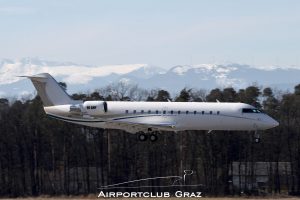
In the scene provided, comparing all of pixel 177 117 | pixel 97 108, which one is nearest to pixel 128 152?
pixel 97 108

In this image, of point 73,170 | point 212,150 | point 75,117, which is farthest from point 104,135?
point 75,117

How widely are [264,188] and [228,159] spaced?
15.3ft

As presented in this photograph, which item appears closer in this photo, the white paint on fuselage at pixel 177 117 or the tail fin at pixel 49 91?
the white paint on fuselage at pixel 177 117

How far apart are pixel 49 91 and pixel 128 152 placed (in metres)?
23.7

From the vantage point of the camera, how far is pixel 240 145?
87.7 metres

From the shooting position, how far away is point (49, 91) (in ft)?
218


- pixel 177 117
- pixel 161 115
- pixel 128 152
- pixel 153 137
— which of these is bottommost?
pixel 128 152

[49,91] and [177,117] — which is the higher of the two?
[49,91]

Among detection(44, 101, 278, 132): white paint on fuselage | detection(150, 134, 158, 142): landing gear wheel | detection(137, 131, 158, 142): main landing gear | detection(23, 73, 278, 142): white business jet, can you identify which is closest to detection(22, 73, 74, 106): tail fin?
detection(23, 73, 278, 142): white business jet

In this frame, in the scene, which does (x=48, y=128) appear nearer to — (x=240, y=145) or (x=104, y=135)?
(x=104, y=135)

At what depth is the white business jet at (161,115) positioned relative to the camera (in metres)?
62.8

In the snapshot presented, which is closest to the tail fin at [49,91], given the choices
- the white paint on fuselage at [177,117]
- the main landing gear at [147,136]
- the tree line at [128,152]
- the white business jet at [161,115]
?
the white business jet at [161,115]

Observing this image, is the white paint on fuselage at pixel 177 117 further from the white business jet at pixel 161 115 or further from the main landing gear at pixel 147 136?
the main landing gear at pixel 147 136

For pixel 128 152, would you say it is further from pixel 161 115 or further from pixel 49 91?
pixel 161 115
